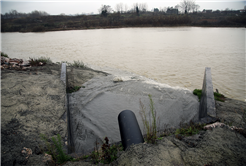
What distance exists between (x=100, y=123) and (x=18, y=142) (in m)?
1.72

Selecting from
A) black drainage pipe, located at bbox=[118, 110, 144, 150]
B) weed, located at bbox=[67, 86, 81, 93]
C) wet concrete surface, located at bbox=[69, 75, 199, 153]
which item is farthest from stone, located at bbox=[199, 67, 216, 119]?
weed, located at bbox=[67, 86, 81, 93]

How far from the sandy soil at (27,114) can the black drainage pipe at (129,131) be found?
3.94 ft

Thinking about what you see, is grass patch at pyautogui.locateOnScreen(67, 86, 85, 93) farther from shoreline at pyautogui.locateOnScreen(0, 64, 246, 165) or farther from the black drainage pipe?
the black drainage pipe

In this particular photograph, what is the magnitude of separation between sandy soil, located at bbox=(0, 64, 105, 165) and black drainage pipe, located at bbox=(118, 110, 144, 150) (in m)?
1.20

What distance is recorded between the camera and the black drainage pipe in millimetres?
1983

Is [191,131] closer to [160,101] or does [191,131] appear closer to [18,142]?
[160,101]

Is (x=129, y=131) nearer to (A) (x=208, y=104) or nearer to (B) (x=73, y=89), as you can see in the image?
(A) (x=208, y=104)

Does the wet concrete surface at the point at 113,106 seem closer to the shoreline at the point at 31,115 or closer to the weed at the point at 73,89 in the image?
the weed at the point at 73,89

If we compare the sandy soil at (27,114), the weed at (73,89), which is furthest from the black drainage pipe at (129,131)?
the weed at (73,89)

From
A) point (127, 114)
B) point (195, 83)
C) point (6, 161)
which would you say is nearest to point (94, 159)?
point (127, 114)

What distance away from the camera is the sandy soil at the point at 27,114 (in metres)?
2.28

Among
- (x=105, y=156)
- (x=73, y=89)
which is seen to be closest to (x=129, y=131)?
(x=105, y=156)

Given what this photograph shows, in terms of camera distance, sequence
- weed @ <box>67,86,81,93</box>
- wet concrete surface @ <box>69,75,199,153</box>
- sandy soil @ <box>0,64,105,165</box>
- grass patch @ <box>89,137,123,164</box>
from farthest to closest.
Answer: weed @ <box>67,86,81,93</box>
wet concrete surface @ <box>69,75,199,153</box>
sandy soil @ <box>0,64,105,165</box>
grass patch @ <box>89,137,123,164</box>

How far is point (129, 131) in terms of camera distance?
6.86 ft
